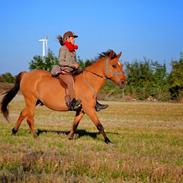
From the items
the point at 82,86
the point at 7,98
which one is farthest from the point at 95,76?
the point at 7,98

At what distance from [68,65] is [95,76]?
32.2 inches

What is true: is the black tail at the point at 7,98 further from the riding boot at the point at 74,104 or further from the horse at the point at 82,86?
the riding boot at the point at 74,104

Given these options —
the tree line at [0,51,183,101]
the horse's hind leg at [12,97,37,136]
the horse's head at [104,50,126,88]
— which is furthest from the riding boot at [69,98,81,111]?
the tree line at [0,51,183,101]

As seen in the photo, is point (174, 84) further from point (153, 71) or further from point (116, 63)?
point (116, 63)

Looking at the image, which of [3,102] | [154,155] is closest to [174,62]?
[3,102]

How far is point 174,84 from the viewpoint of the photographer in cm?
4950

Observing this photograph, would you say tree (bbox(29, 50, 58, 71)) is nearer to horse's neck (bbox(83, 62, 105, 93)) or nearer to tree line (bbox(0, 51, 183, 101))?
tree line (bbox(0, 51, 183, 101))

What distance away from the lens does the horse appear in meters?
12.6

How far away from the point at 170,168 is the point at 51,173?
1.95 metres

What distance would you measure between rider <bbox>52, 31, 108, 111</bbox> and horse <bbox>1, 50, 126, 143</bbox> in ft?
0.61

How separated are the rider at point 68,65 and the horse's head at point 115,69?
833 mm

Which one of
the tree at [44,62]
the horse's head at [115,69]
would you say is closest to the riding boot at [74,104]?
the horse's head at [115,69]

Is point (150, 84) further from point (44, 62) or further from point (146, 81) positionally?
point (44, 62)

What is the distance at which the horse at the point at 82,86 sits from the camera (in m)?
12.6
